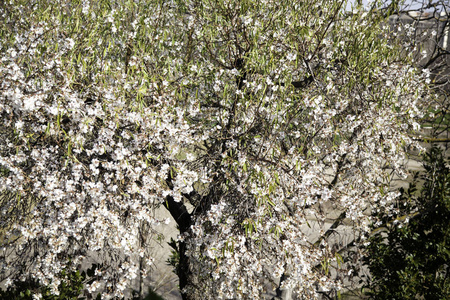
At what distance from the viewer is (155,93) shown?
3.73 m

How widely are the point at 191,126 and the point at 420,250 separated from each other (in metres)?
3.89

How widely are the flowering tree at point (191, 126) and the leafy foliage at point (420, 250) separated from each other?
0.99 metres

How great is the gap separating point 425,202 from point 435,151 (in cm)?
82

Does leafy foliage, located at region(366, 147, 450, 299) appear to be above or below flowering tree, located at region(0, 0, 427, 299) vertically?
below

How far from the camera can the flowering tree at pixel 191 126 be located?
347cm

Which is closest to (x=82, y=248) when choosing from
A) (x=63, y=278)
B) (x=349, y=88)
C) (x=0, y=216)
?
(x=63, y=278)

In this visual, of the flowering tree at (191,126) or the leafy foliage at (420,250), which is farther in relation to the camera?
the leafy foliage at (420,250)

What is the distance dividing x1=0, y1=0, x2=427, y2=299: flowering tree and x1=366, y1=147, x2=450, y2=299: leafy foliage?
3.25 feet

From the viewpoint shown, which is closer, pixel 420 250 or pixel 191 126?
pixel 191 126

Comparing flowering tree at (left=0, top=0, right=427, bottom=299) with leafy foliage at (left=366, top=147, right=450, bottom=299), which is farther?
leafy foliage at (left=366, top=147, right=450, bottom=299)

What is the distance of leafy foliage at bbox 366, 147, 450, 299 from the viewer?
5.29 metres

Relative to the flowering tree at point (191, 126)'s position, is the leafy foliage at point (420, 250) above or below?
below

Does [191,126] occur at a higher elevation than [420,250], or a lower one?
higher

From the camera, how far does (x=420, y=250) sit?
5473mm
